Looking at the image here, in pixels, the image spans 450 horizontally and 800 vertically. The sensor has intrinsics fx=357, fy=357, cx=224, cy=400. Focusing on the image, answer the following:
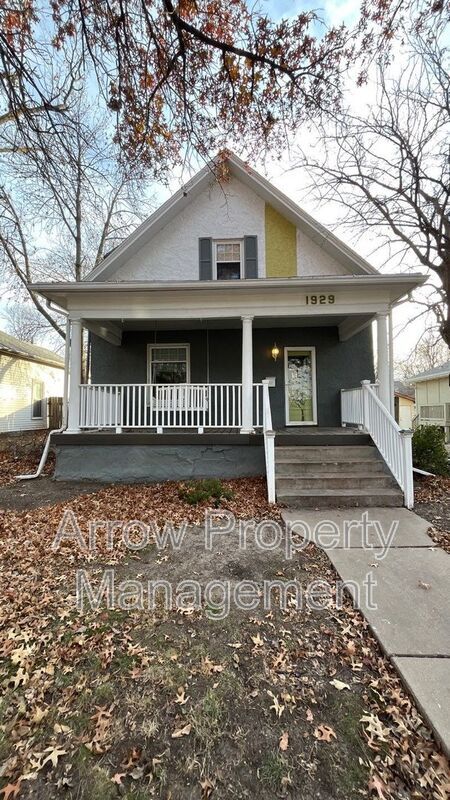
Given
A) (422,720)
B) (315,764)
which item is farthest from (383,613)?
(315,764)

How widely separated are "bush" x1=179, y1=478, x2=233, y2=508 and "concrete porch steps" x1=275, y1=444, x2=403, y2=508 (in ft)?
2.94

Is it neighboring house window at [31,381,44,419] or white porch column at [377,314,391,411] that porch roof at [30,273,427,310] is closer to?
white porch column at [377,314,391,411]

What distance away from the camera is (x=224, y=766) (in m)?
1.79

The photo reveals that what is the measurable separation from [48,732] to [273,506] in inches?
158

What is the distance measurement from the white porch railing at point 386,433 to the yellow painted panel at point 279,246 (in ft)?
11.8

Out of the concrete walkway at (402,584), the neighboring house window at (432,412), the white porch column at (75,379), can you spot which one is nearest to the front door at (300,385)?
the concrete walkway at (402,584)

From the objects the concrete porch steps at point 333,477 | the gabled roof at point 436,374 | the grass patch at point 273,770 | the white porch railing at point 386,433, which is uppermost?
the gabled roof at point 436,374

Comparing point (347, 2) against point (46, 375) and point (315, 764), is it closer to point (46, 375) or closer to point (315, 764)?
point (315, 764)

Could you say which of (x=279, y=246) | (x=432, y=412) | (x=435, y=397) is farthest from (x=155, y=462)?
(x=435, y=397)

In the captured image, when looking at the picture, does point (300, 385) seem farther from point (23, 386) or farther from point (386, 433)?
point (23, 386)

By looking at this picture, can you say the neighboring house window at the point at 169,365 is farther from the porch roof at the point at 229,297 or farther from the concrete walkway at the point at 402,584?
the concrete walkway at the point at 402,584

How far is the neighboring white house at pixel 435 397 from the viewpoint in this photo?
19.8 m

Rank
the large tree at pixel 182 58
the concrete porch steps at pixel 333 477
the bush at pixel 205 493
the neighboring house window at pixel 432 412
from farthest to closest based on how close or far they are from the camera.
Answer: the neighboring house window at pixel 432 412
the bush at pixel 205 493
the concrete porch steps at pixel 333 477
the large tree at pixel 182 58

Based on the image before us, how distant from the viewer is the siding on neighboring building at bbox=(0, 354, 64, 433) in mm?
15711
